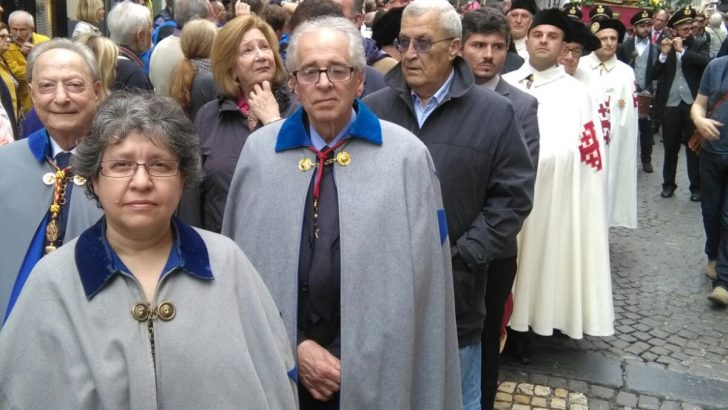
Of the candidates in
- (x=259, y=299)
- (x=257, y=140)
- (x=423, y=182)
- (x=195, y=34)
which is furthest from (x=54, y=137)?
(x=195, y=34)

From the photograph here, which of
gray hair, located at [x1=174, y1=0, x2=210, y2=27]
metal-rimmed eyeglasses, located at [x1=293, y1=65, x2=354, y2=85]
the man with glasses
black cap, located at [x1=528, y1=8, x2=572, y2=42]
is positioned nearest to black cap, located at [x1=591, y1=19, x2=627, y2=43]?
black cap, located at [x1=528, y1=8, x2=572, y2=42]

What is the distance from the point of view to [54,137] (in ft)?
9.26

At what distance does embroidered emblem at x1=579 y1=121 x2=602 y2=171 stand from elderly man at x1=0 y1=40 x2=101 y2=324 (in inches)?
130

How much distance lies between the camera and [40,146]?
9.03 ft

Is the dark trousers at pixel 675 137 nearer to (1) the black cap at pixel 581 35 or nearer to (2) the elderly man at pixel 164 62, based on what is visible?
(1) the black cap at pixel 581 35

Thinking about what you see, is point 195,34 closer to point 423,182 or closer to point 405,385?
point 423,182

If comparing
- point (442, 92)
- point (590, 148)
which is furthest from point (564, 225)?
point (442, 92)

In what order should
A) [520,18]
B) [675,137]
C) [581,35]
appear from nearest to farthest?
[581,35] < [520,18] < [675,137]

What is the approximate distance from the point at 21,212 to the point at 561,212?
11.3 feet

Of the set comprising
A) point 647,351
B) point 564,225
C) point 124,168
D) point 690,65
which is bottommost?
point 647,351

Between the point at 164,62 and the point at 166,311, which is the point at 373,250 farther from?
the point at 164,62

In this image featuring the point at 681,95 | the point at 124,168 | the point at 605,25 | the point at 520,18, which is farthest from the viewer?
the point at 681,95

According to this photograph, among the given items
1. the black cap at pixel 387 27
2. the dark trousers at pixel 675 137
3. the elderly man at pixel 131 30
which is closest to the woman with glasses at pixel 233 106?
the black cap at pixel 387 27

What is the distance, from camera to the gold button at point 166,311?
79.8 inches
